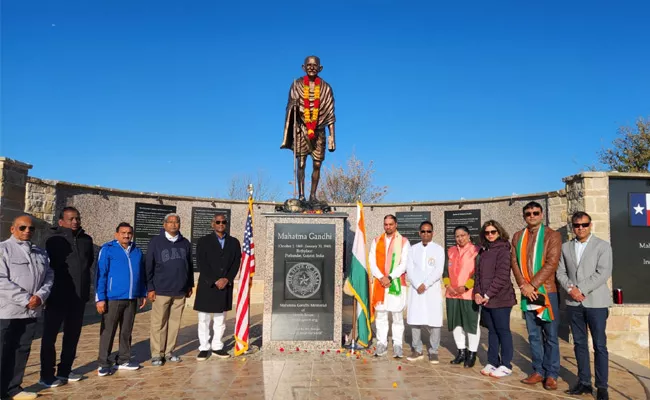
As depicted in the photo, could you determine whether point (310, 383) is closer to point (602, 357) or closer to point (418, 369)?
point (418, 369)

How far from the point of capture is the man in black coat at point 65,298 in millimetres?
4367

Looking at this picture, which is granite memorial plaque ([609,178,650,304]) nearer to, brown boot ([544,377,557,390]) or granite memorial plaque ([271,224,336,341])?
brown boot ([544,377,557,390])

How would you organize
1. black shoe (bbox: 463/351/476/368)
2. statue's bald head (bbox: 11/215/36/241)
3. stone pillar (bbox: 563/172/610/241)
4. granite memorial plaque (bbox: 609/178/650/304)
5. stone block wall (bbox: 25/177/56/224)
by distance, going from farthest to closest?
stone block wall (bbox: 25/177/56/224) → granite memorial plaque (bbox: 609/178/650/304) → stone pillar (bbox: 563/172/610/241) → black shoe (bbox: 463/351/476/368) → statue's bald head (bbox: 11/215/36/241)

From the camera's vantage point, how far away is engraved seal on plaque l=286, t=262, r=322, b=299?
584 centimetres

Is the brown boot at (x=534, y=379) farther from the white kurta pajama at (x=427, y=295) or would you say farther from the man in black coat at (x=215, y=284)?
the man in black coat at (x=215, y=284)

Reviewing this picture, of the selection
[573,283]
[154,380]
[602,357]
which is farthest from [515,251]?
[154,380]

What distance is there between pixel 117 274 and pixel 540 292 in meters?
4.76

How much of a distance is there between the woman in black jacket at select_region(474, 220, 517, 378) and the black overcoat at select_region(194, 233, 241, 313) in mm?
3165

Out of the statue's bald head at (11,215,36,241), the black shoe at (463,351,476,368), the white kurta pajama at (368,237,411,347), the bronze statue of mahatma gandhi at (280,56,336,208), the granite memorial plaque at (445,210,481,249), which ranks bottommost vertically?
the black shoe at (463,351,476,368)

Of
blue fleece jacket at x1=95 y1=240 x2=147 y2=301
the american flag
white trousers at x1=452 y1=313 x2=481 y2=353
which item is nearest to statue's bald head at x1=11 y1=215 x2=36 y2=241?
blue fleece jacket at x1=95 y1=240 x2=147 y2=301

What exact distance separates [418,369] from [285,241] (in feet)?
7.87

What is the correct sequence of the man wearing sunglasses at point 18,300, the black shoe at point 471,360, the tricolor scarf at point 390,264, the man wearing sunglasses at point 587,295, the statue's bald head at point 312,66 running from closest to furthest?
1. the man wearing sunglasses at point 18,300
2. the man wearing sunglasses at point 587,295
3. the black shoe at point 471,360
4. the tricolor scarf at point 390,264
5. the statue's bald head at point 312,66

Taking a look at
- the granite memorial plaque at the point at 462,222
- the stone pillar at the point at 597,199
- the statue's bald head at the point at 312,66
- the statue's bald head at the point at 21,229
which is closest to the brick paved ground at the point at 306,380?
the statue's bald head at the point at 21,229

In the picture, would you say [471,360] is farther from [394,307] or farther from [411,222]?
[411,222]
